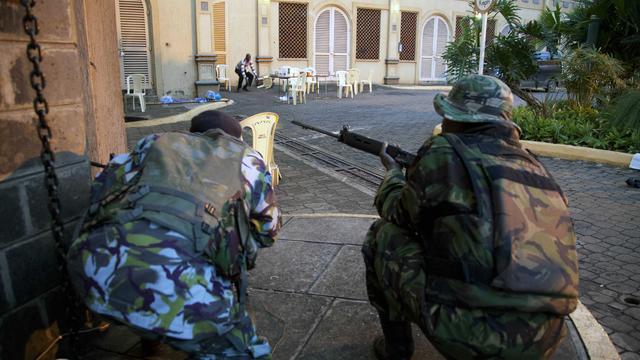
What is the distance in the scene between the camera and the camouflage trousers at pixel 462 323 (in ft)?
6.34

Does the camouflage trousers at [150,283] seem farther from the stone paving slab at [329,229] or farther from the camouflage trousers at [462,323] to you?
the stone paving slab at [329,229]

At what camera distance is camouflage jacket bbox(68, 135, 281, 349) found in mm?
1761

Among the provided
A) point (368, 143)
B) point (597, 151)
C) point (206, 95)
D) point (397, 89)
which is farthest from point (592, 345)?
point (397, 89)

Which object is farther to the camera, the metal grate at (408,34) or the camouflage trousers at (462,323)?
the metal grate at (408,34)

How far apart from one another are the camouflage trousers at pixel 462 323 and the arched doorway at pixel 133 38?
42.5 feet

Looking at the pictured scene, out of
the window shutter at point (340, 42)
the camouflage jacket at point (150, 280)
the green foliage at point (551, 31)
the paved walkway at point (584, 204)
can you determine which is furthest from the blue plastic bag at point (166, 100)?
the camouflage jacket at point (150, 280)

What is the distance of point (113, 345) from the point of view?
271 cm

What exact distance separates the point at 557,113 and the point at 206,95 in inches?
368

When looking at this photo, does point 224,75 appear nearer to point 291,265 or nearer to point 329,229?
point 329,229

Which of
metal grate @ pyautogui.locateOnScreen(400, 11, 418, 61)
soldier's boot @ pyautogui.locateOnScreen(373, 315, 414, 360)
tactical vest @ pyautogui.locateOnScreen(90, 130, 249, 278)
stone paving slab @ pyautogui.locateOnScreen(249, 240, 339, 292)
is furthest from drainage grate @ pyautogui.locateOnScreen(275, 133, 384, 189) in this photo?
metal grate @ pyautogui.locateOnScreen(400, 11, 418, 61)

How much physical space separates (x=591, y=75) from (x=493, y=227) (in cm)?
762

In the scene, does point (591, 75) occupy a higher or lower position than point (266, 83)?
higher

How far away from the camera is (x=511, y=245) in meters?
1.88

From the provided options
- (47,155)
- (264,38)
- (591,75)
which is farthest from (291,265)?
(264,38)
